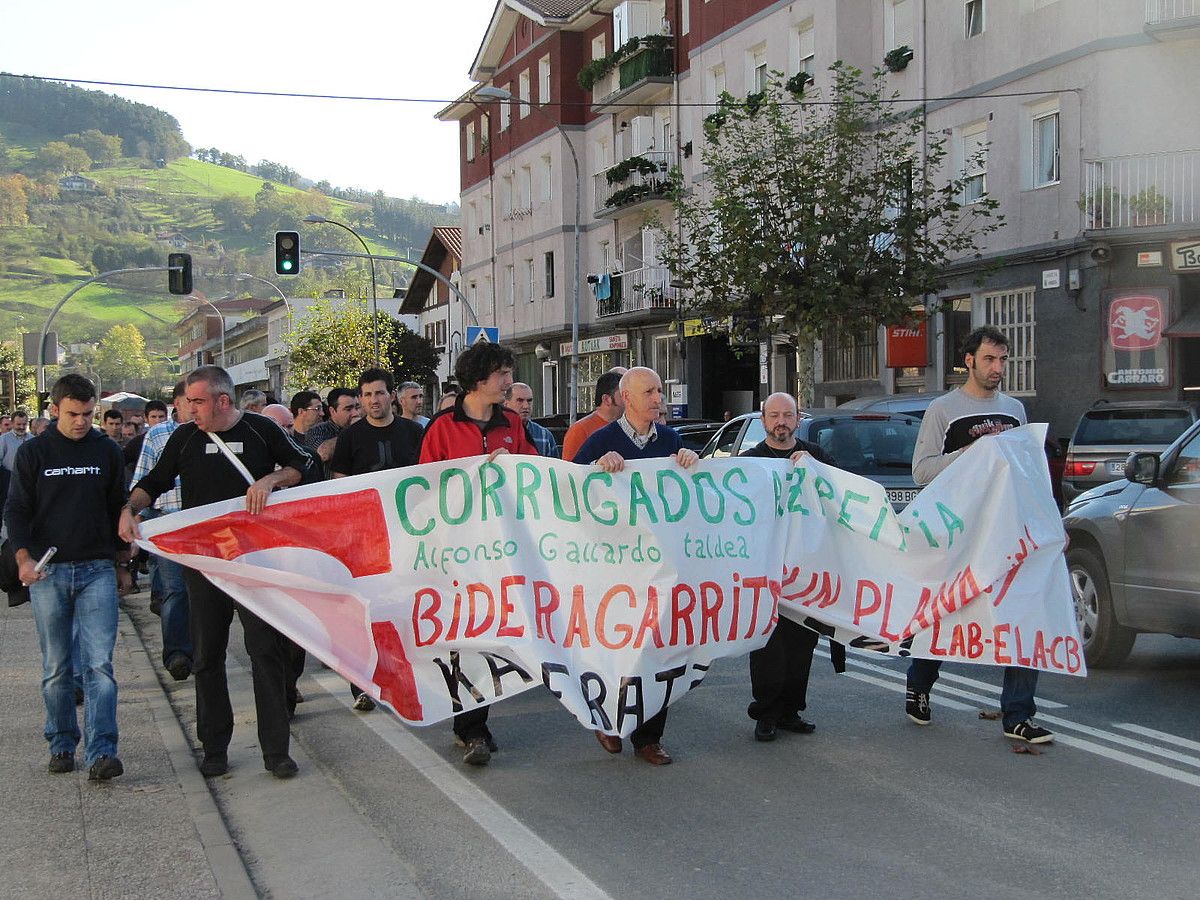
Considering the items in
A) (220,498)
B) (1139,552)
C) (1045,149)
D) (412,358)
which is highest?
(1045,149)

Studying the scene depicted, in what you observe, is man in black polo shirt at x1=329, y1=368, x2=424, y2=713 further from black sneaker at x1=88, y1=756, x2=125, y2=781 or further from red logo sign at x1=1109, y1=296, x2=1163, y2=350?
red logo sign at x1=1109, y1=296, x2=1163, y2=350

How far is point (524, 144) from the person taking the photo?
4972 cm

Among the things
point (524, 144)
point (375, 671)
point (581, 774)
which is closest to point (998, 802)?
point (581, 774)

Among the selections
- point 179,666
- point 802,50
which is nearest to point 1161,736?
point 179,666

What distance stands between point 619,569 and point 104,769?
2.63 metres

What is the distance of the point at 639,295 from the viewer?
4056 centimetres

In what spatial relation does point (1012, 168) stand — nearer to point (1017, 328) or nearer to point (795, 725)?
point (1017, 328)

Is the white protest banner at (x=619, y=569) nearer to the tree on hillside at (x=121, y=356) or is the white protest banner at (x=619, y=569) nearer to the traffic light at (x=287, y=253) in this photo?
the traffic light at (x=287, y=253)

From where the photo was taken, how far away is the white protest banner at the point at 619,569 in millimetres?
6613

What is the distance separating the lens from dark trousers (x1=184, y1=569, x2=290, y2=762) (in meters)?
6.71

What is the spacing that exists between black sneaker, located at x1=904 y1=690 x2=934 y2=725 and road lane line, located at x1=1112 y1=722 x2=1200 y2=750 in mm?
1008

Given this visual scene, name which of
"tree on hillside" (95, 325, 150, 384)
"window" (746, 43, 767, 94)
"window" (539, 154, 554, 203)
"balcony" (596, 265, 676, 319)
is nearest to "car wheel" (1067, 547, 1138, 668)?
"window" (746, 43, 767, 94)

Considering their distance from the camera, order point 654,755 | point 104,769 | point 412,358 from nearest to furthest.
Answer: point 104,769 < point 654,755 < point 412,358

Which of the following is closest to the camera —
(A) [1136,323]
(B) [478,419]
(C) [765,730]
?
(C) [765,730]
